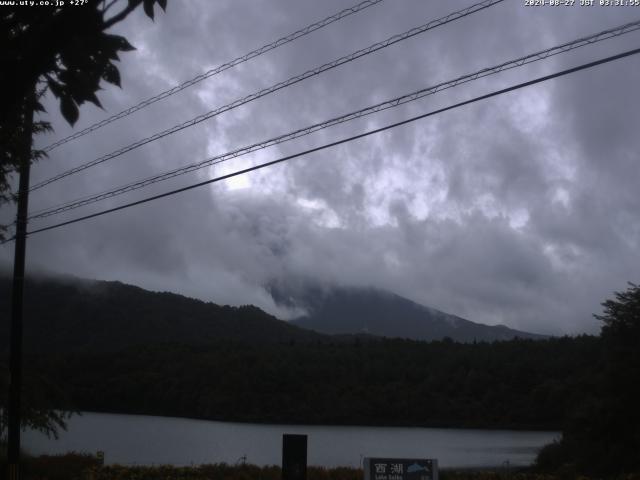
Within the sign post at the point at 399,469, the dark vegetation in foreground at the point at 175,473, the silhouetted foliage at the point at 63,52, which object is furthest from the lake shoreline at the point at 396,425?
the silhouetted foliage at the point at 63,52

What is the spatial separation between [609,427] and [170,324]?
46.3m

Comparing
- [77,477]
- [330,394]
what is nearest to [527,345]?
[330,394]

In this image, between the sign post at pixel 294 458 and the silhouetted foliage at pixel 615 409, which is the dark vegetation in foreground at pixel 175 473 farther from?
the silhouetted foliage at pixel 615 409

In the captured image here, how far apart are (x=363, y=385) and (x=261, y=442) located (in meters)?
19.6

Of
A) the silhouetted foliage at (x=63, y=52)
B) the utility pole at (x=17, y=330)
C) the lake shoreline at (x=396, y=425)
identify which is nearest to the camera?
the silhouetted foliage at (x=63, y=52)

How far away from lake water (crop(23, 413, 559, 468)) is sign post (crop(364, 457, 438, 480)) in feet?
61.8

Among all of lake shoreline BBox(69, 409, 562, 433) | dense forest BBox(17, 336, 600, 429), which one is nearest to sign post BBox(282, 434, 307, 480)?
dense forest BBox(17, 336, 600, 429)

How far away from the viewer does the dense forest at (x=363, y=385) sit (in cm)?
5731

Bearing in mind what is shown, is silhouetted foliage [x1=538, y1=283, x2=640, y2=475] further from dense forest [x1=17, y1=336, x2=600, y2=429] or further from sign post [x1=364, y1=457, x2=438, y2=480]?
dense forest [x1=17, y1=336, x2=600, y2=429]

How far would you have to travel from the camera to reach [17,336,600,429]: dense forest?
5731 cm

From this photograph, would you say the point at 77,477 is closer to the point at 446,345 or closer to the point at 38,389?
the point at 38,389

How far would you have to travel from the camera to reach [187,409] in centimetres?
6066

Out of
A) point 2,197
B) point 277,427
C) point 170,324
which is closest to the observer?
point 2,197

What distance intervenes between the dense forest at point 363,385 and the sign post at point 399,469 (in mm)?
43573
